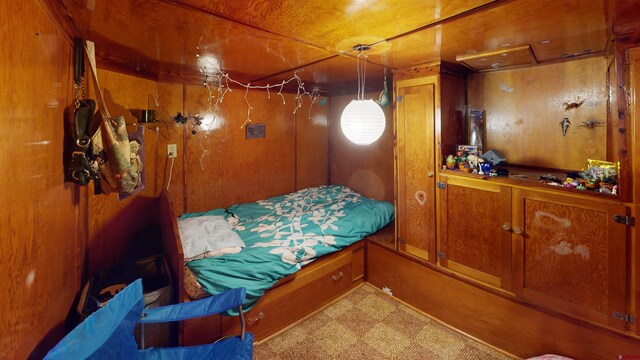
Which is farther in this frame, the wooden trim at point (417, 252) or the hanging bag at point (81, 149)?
the wooden trim at point (417, 252)

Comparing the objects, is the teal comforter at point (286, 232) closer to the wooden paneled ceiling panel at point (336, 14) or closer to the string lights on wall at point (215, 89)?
the string lights on wall at point (215, 89)

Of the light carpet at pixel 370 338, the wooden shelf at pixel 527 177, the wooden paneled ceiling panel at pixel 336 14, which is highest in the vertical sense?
the wooden paneled ceiling panel at pixel 336 14

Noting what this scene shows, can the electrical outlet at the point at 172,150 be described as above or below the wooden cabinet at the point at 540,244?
above

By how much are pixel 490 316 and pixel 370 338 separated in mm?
946

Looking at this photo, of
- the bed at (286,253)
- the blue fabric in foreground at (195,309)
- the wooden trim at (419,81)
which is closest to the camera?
the blue fabric in foreground at (195,309)

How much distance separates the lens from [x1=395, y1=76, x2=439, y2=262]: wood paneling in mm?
2564

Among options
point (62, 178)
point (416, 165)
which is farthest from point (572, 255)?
point (62, 178)

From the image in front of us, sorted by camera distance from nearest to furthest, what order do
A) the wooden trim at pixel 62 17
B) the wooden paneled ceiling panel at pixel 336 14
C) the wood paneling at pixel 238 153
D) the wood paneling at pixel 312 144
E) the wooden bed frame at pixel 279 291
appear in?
the wooden trim at pixel 62 17
the wooden paneled ceiling panel at pixel 336 14
the wooden bed frame at pixel 279 291
the wood paneling at pixel 238 153
the wood paneling at pixel 312 144

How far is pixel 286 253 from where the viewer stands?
2373mm

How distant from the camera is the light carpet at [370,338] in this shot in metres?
2.22

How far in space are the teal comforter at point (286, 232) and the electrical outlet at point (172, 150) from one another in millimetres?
634

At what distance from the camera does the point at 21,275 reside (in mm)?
971

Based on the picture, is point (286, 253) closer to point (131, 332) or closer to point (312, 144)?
point (131, 332)

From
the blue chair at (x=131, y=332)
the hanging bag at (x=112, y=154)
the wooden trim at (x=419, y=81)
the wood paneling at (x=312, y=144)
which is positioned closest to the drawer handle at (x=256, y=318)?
the blue chair at (x=131, y=332)
